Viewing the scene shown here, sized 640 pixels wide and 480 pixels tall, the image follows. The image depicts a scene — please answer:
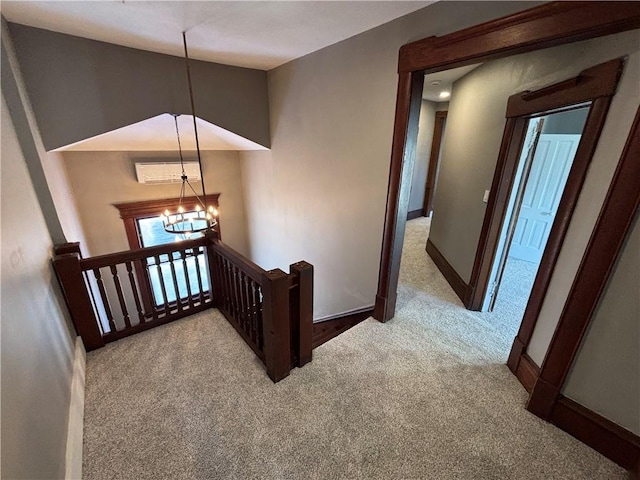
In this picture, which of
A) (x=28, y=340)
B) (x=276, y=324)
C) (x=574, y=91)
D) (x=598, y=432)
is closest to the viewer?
(x=28, y=340)

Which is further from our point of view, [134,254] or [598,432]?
[134,254]

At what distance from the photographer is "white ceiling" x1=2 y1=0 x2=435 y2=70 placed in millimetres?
1795

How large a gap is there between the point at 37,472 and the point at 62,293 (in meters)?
1.35

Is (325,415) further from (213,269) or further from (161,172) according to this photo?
(161,172)

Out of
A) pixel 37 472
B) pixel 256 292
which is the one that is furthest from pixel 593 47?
pixel 37 472

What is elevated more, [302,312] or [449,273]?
[302,312]

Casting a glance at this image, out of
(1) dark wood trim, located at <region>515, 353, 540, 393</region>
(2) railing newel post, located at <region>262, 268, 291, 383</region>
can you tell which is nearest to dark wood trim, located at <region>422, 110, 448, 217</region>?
(1) dark wood trim, located at <region>515, 353, 540, 393</region>

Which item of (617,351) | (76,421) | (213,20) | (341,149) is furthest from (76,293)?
(617,351)

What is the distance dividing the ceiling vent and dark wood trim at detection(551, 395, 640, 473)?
17.5ft

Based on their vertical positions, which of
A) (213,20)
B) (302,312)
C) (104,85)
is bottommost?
(302,312)

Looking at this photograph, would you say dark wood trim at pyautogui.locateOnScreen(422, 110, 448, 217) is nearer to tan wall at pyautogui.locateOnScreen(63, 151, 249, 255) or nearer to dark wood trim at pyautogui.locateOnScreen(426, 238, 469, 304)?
dark wood trim at pyautogui.locateOnScreen(426, 238, 469, 304)

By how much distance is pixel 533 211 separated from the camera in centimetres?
385

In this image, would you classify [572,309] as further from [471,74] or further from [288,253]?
[288,253]

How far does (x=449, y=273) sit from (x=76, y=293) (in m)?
3.65
